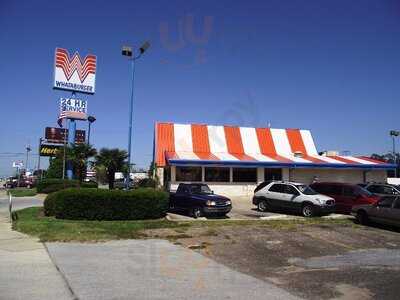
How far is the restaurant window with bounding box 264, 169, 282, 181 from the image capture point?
1524 inches

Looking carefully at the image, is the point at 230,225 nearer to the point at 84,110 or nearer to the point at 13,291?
the point at 13,291

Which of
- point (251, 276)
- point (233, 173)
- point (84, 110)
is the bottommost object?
point (251, 276)

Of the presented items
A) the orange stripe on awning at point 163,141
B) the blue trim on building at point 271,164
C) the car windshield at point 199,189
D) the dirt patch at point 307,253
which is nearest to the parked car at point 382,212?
the dirt patch at point 307,253

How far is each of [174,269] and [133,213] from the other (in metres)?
10.1

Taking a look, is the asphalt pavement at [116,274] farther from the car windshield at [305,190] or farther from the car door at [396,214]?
the car windshield at [305,190]

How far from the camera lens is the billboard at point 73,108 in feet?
174

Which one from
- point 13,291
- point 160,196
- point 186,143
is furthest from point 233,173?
point 13,291

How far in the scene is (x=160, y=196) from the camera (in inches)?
840

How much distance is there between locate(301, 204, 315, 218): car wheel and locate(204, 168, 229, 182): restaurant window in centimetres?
1409

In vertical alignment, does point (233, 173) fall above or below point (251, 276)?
above

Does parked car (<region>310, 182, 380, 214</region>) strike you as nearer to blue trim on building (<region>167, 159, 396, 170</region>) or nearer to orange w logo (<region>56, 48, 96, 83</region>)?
blue trim on building (<region>167, 159, 396, 170</region>)

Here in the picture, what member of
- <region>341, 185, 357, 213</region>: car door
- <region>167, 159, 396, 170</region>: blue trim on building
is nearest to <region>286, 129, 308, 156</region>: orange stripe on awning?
<region>167, 159, 396, 170</region>: blue trim on building

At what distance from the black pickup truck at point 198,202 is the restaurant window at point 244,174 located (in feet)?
47.0

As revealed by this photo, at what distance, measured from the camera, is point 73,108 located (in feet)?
174
